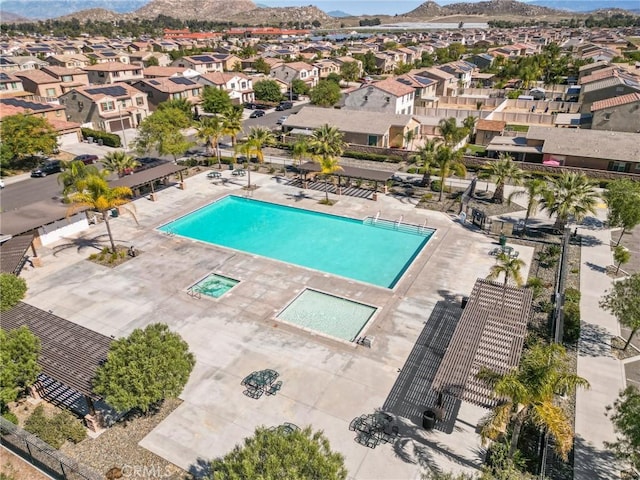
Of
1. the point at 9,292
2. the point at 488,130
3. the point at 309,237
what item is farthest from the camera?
the point at 488,130

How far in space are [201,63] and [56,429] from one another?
11707 centimetres

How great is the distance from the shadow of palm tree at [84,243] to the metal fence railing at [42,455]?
1998cm

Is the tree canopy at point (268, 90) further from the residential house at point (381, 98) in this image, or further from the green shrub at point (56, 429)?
the green shrub at point (56, 429)

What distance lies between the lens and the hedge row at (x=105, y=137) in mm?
63250

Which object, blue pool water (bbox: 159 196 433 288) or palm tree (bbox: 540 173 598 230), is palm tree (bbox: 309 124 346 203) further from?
palm tree (bbox: 540 173 598 230)

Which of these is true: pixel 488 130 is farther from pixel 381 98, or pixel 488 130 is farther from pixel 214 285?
pixel 214 285

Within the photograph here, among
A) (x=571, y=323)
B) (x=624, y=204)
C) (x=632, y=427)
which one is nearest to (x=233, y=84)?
(x=624, y=204)

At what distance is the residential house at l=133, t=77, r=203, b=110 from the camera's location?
76938 millimetres

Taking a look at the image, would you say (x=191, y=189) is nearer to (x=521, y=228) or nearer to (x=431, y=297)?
(x=431, y=297)

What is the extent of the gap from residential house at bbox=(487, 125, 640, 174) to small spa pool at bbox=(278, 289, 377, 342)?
35.9 m

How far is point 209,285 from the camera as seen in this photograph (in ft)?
103

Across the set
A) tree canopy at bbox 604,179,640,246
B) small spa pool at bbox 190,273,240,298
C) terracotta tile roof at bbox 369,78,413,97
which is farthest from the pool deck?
terracotta tile roof at bbox 369,78,413,97

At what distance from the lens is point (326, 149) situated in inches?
1767

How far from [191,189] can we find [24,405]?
1210 inches
